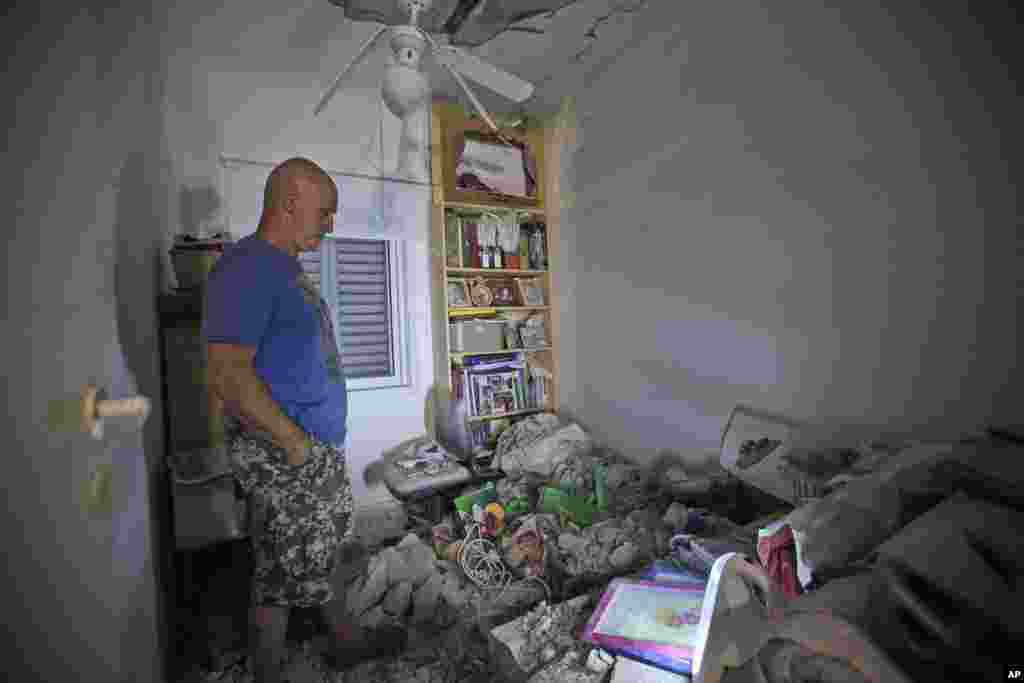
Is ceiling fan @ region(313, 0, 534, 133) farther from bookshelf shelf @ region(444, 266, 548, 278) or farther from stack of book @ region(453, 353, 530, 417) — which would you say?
stack of book @ region(453, 353, 530, 417)

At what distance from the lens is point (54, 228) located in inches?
20.0

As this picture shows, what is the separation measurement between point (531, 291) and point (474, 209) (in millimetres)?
739

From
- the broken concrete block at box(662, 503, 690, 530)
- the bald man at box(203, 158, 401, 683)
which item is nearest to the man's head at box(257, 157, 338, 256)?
the bald man at box(203, 158, 401, 683)

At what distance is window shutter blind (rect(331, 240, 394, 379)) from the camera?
255 centimetres

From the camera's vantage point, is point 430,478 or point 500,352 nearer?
point 430,478

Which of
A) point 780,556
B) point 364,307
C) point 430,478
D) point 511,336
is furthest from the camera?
point 511,336

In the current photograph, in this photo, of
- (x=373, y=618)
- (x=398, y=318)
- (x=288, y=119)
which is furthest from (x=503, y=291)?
(x=373, y=618)

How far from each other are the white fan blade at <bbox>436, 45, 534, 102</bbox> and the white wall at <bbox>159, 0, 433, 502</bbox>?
2.74ft

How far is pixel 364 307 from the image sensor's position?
2619 mm

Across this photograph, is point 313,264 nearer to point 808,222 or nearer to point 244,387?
point 244,387

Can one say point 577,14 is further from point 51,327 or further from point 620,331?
point 51,327

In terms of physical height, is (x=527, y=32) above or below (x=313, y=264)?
above

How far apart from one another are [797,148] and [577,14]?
1361mm

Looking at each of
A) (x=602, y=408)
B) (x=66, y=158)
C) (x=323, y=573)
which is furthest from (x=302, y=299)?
(x=602, y=408)
